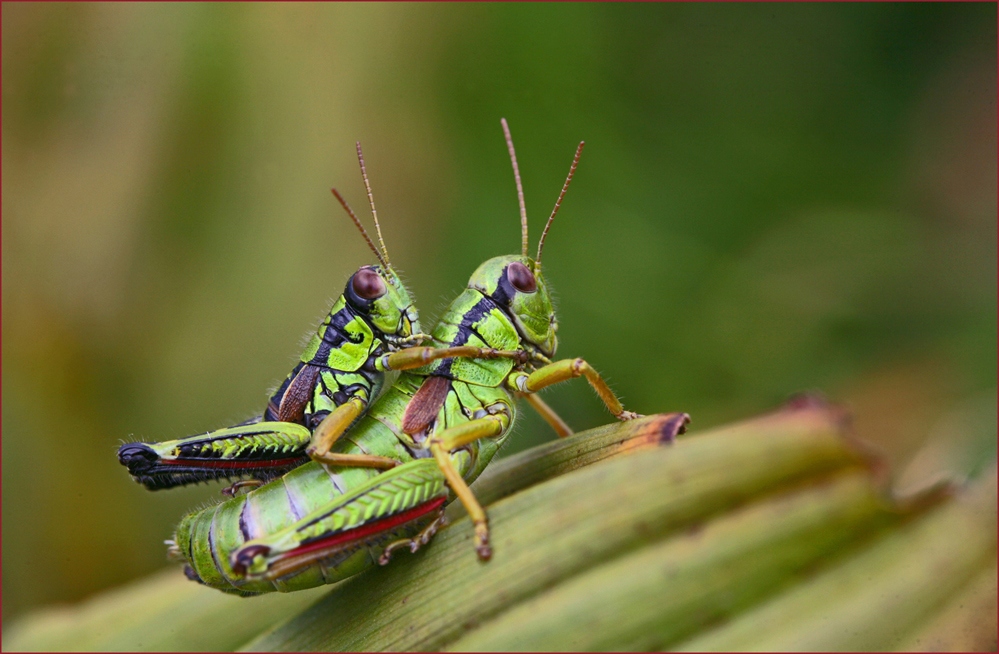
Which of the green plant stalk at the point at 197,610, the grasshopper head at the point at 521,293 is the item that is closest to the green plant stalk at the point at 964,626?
the green plant stalk at the point at 197,610

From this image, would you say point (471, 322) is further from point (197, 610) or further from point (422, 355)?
point (197, 610)

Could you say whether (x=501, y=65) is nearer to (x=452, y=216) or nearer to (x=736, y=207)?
(x=452, y=216)

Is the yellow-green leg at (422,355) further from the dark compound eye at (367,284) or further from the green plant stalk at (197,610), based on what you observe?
the green plant stalk at (197,610)

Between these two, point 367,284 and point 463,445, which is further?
point 367,284

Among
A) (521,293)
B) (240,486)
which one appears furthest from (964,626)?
(240,486)

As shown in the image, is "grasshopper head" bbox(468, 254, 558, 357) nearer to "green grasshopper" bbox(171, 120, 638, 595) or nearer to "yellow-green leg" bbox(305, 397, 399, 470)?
"green grasshopper" bbox(171, 120, 638, 595)

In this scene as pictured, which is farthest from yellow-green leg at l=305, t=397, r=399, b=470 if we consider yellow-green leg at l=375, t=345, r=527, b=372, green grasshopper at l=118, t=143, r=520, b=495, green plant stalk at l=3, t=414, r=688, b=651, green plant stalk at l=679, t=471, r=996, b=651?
green plant stalk at l=679, t=471, r=996, b=651

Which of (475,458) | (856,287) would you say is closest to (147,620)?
(475,458)
